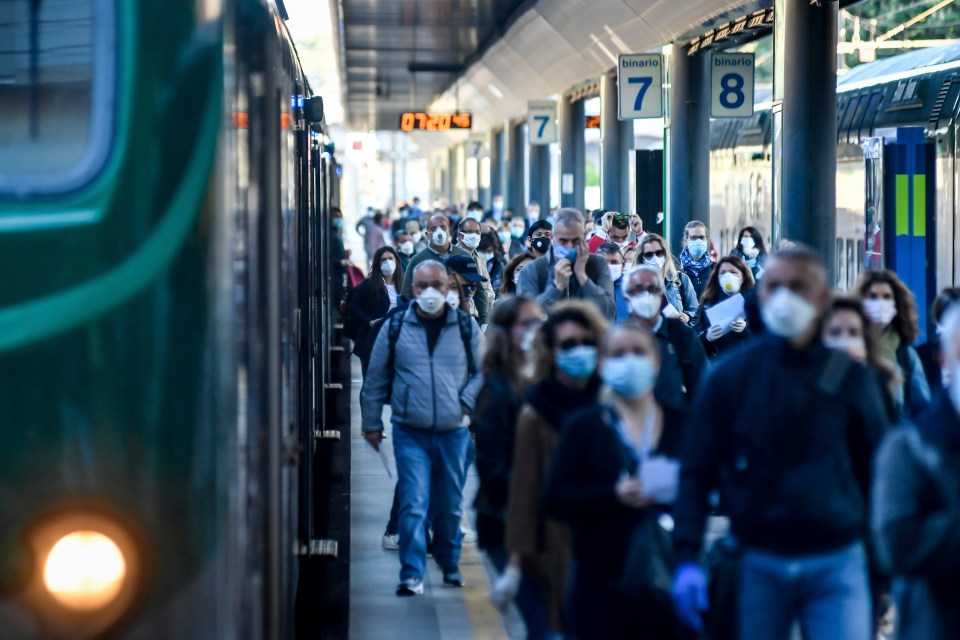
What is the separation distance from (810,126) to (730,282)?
5454 millimetres

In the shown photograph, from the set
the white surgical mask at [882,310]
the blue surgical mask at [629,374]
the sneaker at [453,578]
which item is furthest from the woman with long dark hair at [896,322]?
the sneaker at [453,578]

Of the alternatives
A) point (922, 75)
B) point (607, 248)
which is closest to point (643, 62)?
point (922, 75)

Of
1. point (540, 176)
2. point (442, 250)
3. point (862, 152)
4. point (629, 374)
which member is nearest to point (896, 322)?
point (629, 374)

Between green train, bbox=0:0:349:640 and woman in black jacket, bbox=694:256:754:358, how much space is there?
711cm

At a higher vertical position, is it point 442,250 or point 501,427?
point 442,250

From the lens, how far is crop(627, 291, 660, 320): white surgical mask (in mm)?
7305

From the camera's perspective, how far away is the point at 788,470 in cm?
480

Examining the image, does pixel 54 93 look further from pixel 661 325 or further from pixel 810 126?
pixel 810 126

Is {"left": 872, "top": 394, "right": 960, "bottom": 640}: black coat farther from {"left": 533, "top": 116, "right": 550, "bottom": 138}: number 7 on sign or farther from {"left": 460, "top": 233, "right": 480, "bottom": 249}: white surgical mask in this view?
{"left": 533, "top": 116, "right": 550, "bottom": 138}: number 7 on sign

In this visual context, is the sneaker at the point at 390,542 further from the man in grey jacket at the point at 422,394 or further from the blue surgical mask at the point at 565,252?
the blue surgical mask at the point at 565,252

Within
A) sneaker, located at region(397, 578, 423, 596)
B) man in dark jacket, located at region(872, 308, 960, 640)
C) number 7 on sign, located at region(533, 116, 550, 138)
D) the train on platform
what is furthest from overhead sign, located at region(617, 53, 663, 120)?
man in dark jacket, located at region(872, 308, 960, 640)

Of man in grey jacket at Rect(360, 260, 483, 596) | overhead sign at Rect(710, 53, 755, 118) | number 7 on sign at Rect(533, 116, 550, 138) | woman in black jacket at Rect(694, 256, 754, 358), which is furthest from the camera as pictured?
number 7 on sign at Rect(533, 116, 550, 138)

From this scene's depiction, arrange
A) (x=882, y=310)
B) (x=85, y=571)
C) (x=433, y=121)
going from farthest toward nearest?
1. (x=433, y=121)
2. (x=882, y=310)
3. (x=85, y=571)

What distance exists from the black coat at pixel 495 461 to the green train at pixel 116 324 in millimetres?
2137
